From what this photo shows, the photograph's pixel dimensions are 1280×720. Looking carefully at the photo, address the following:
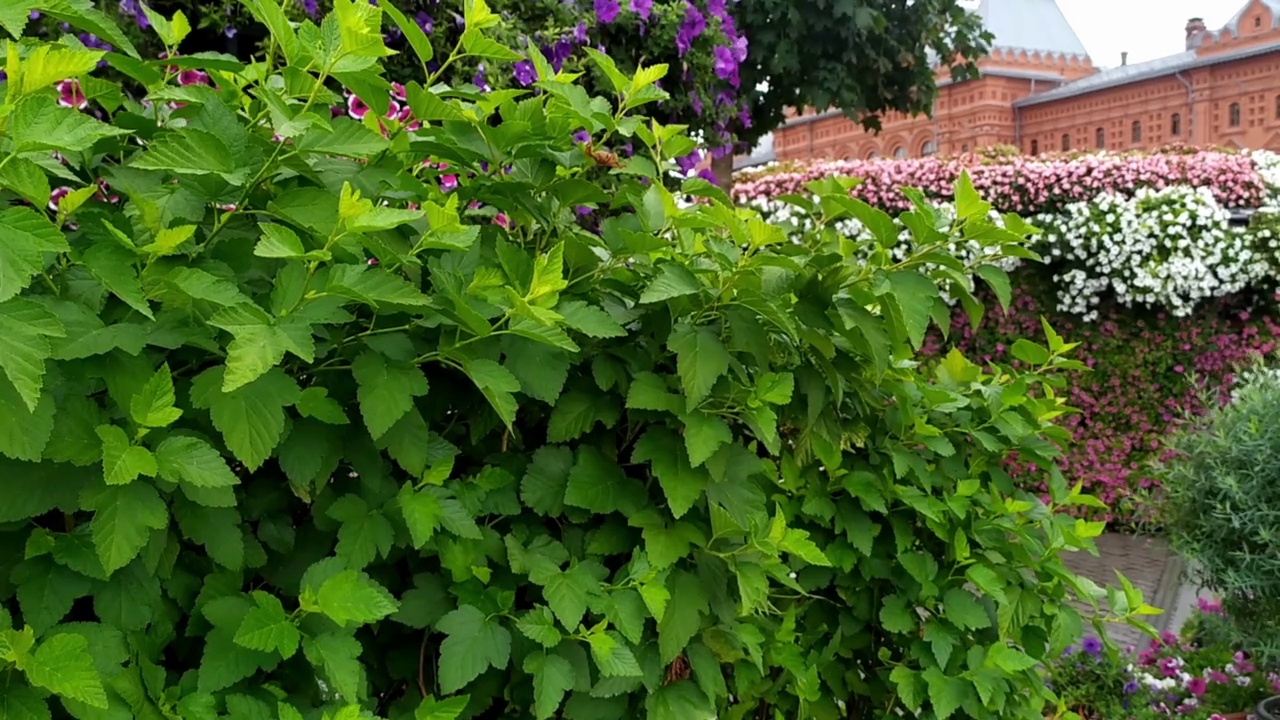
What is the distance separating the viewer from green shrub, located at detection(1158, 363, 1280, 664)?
3.38m

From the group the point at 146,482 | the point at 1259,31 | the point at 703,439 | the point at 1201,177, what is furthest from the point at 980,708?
the point at 1259,31

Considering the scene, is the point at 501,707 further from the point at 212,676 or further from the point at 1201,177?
the point at 1201,177

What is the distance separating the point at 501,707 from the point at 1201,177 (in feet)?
24.3

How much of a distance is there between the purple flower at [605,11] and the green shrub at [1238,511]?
8.72ft

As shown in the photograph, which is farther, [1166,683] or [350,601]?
[1166,683]

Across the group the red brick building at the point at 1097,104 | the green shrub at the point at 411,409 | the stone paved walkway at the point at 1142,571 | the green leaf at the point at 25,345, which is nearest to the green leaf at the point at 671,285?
the green shrub at the point at 411,409

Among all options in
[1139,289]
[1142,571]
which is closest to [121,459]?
[1142,571]

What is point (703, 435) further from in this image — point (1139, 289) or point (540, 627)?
point (1139, 289)

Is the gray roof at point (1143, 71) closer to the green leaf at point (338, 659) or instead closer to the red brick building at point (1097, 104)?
the red brick building at point (1097, 104)

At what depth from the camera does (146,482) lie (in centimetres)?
97

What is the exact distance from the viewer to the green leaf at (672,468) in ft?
4.25

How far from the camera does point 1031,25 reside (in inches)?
1753

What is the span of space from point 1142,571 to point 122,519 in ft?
22.7

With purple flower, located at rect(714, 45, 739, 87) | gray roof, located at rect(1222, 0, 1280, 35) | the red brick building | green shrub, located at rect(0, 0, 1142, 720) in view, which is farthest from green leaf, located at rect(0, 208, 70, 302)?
gray roof, located at rect(1222, 0, 1280, 35)
